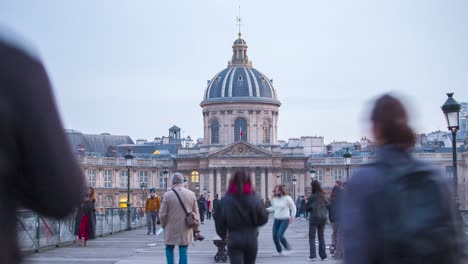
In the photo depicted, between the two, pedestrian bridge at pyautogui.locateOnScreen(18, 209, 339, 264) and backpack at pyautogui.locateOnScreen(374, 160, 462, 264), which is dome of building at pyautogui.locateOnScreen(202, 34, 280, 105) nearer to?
pedestrian bridge at pyautogui.locateOnScreen(18, 209, 339, 264)

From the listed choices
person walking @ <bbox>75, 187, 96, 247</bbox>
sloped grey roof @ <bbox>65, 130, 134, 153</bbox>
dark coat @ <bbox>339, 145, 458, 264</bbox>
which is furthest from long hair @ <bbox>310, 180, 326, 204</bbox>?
sloped grey roof @ <bbox>65, 130, 134, 153</bbox>

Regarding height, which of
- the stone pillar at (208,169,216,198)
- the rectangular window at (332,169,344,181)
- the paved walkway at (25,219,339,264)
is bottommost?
the paved walkway at (25,219,339,264)

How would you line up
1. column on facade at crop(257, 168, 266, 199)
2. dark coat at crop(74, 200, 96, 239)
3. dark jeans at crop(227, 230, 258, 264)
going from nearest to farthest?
dark jeans at crop(227, 230, 258, 264), dark coat at crop(74, 200, 96, 239), column on facade at crop(257, 168, 266, 199)

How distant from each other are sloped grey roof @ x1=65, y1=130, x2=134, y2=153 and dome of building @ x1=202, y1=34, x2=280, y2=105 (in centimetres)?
1977

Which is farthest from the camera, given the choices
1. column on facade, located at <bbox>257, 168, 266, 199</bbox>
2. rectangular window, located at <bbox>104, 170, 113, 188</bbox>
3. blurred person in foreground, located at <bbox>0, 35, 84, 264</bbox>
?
rectangular window, located at <bbox>104, 170, 113, 188</bbox>

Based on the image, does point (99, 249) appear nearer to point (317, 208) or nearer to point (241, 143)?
point (317, 208)

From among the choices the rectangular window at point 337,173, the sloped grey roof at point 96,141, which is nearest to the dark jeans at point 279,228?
the rectangular window at point 337,173

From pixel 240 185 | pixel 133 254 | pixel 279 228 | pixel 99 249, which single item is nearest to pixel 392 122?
pixel 240 185

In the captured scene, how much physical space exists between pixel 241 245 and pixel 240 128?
105130 millimetres

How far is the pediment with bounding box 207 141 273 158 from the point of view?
112 meters

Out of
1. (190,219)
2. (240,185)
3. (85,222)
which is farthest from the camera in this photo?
(85,222)

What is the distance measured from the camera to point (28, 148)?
2904mm

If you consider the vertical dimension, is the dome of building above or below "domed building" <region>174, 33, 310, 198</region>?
above

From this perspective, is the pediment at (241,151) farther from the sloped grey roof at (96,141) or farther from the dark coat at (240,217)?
the dark coat at (240,217)
